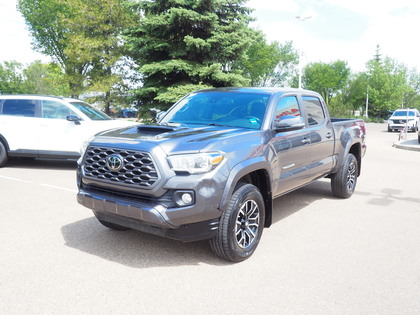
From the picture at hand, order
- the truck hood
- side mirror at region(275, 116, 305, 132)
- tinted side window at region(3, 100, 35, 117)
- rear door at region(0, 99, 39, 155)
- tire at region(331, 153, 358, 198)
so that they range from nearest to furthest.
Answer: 1. the truck hood
2. side mirror at region(275, 116, 305, 132)
3. tire at region(331, 153, 358, 198)
4. rear door at region(0, 99, 39, 155)
5. tinted side window at region(3, 100, 35, 117)

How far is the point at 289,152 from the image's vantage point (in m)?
4.76

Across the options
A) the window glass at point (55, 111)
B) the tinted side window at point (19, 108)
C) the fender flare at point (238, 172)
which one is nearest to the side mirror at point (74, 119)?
the window glass at point (55, 111)

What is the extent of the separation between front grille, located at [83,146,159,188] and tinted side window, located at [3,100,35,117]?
6.79 m

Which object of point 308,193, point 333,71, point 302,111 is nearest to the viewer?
point 302,111

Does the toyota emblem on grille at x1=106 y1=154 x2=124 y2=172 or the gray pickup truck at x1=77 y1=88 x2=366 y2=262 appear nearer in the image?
the gray pickup truck at x1=77 y1=88 x2=366 y2=262

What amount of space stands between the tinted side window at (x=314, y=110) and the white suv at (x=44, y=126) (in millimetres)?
5614

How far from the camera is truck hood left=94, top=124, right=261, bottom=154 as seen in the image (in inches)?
141

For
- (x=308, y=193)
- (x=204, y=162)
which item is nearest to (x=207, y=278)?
(x=204, y=162)

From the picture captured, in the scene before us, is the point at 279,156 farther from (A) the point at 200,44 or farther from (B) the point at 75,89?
(B) the point at 75,89

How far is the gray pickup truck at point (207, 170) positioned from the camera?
3.46m

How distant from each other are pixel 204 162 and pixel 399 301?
2034 millimetres

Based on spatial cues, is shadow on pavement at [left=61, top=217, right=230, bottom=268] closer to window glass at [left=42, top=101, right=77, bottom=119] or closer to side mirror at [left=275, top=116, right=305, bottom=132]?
side mirror at [left=275, top=116, right=305, bottom=132]

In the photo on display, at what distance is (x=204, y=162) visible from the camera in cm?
352

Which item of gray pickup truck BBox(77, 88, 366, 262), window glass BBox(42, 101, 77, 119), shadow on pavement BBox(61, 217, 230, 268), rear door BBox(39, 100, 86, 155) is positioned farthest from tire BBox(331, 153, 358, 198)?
window glass BBox(42, 101, 77, 119)
